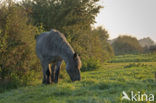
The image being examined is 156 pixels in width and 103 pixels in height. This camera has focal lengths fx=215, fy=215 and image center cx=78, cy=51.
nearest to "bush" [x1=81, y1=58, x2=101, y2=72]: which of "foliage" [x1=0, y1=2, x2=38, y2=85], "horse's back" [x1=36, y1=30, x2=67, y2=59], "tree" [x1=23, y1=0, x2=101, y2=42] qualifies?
"tree" [x1=23, y1=0, x2=101, y2=42]

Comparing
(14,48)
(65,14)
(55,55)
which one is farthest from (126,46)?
(55,55)

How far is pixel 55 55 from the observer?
1009 cm

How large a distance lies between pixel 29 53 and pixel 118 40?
54.7 metres

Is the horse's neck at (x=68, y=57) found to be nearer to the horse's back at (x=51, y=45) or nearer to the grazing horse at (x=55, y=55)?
the grazing horse at (x=55, y=55)

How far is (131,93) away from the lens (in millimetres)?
6363

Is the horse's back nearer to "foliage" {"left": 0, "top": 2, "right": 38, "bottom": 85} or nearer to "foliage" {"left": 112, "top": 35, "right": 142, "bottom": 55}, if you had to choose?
"foliage" {"left": 0, "top": 2, "right": 38, "bottom": 85}

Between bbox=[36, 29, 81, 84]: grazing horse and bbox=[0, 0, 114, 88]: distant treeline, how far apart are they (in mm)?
1098

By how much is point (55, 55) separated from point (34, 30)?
358cm

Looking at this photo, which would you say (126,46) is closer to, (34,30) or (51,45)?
(34,30)

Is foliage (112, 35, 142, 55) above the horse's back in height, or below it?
above

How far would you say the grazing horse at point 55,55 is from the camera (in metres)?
9.45

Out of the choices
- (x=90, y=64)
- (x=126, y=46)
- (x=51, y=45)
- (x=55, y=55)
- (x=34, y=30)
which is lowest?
(x=90, y=64)

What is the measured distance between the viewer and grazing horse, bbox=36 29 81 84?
9.45m

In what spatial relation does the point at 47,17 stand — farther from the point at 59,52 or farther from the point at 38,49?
the point at 59,52
